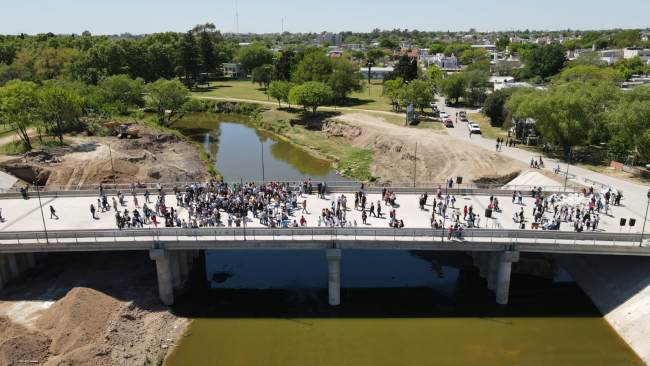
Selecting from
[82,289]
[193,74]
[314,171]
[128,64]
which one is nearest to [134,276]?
[82,289]

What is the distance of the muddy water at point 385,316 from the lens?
27266 mm

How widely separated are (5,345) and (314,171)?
43.6 meters

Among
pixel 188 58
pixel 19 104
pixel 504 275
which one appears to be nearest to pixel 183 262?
pixel 504 275

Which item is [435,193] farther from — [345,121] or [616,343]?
[345,121]

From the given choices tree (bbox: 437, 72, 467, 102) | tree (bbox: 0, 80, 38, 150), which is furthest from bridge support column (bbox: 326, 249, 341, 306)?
tree (bbox: 437, 72, 467, 102)

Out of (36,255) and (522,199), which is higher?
(522,199)

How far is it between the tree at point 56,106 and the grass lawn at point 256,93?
165ft

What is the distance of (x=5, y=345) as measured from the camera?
82.3 feet

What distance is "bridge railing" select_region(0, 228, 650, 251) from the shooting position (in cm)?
2984

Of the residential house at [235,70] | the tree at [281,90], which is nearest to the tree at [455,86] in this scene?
→ the tree at [281,90]

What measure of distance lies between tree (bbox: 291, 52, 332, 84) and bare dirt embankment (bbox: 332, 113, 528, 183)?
2736 cm

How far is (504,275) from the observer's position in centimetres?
3095

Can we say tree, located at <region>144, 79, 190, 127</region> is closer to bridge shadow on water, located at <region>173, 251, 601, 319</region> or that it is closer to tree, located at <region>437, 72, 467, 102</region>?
tree, located at <region>437, 72, 467, 102</region>

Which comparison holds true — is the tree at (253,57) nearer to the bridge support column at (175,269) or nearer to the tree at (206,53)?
the tree at (206,53)
